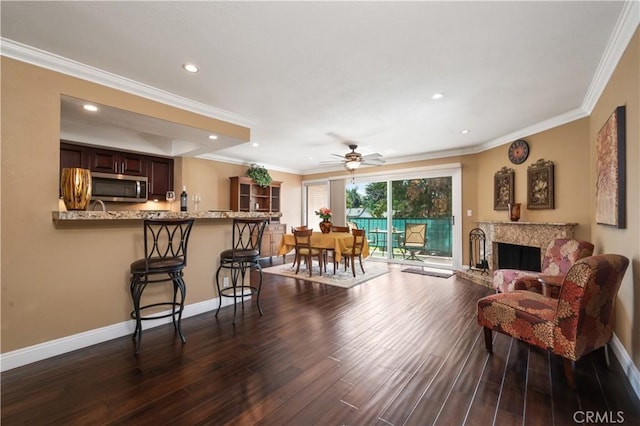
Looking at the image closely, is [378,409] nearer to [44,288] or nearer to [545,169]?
[44,288]

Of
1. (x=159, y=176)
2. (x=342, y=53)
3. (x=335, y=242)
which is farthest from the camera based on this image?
(x=159, y=176)

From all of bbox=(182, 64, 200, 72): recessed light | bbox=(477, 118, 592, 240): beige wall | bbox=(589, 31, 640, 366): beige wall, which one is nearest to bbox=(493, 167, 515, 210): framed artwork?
bbox=(477, 118, 592, 240): beige wall

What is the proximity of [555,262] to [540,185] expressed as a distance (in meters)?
1.56

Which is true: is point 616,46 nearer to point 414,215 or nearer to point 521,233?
point 521,233

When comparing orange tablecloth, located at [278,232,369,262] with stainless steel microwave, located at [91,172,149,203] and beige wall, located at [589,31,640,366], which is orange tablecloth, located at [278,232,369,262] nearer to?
stainless steel microwave, located at [91,172,149,203]

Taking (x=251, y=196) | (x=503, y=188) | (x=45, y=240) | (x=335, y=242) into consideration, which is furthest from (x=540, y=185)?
(x=45, y=240)

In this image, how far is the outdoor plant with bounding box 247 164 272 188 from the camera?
6.91m

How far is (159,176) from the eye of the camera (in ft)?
17.2

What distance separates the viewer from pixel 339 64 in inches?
97.4

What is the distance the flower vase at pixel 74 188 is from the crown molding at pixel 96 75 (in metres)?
0.93

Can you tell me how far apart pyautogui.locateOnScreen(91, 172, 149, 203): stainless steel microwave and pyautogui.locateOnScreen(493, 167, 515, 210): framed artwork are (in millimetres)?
6486

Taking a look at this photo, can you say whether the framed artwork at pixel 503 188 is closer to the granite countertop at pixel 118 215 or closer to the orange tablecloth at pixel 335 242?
the orange tablecloth at pixel 335 242

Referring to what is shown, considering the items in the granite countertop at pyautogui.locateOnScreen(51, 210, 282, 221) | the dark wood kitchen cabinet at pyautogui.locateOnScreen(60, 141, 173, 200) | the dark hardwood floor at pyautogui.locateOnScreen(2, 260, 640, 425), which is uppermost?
the dark wood kitchen cabinet at pyautogui.locateOnScreen(60, 141, 173, 200)

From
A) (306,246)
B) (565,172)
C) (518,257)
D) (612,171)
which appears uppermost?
(565,172)
